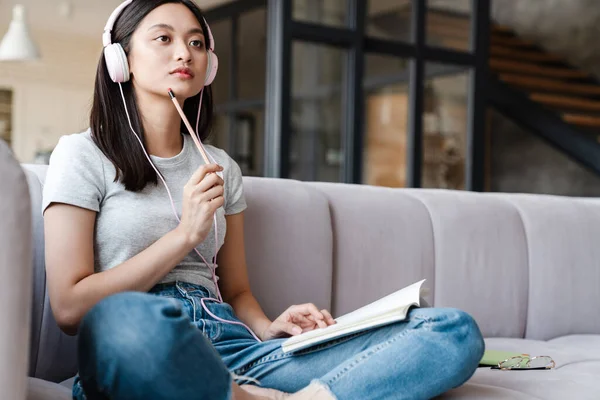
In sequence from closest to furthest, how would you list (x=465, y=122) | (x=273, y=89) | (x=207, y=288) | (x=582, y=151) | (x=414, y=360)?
(x=414, y=360) < (x=207, y=288) < (x=273, y=89) < (x=465, y=122) < (x=582, y=151)

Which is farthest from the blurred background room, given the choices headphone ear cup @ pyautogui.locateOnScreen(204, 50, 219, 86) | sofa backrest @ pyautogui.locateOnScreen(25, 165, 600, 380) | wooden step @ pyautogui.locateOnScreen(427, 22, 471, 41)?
sofa backrest @ pyautogui.locateOnScreen(25, 165, 600, 380)

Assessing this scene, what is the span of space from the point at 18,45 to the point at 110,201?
3856mm

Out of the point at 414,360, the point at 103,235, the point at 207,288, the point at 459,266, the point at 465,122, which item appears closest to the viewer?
the point at 414,360

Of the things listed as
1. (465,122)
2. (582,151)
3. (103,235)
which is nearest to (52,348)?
(103,235)

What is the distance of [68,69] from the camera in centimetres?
811

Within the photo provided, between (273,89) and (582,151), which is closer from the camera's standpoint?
(273,89)

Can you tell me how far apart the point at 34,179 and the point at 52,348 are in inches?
13.6

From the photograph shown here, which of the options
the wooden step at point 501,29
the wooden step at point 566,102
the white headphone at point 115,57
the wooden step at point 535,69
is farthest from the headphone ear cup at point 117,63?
the wooden step at point 501,29

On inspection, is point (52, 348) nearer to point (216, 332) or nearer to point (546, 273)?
point (216, 332)

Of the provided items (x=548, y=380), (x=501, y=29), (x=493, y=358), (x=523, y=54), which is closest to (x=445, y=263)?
(x=493, y=358)

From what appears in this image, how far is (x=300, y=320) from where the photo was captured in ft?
4.64

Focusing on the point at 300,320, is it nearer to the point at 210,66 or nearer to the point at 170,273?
the point at 170,273

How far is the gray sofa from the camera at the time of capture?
149 cm

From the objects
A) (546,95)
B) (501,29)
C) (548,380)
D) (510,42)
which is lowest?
(548,380)
